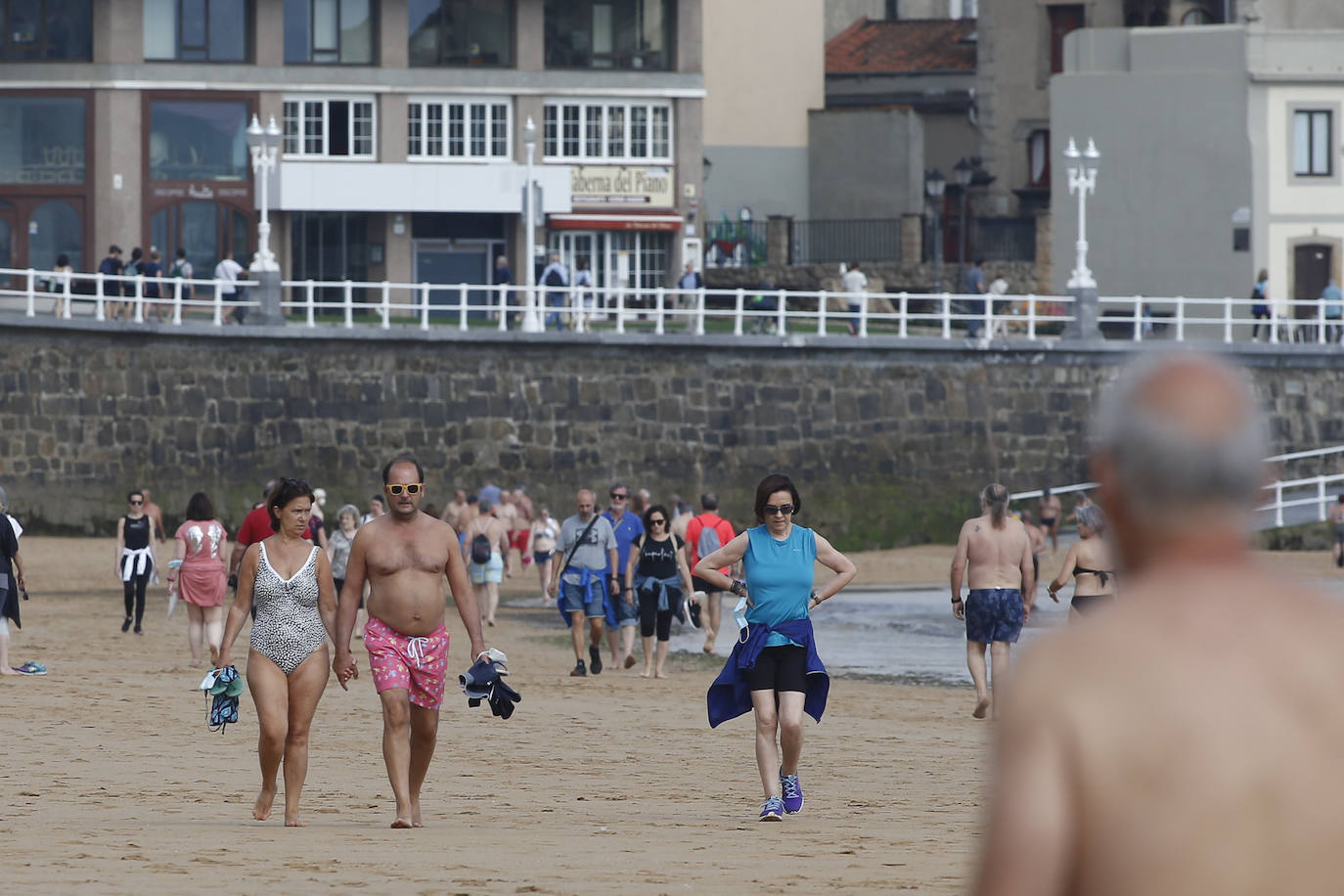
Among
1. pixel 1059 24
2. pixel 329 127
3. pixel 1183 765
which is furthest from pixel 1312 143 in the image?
pixel 1183 765

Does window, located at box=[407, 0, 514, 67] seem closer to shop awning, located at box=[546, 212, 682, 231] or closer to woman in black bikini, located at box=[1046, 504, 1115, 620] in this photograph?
shop awning, located at box=[546, 212, 682, 231]

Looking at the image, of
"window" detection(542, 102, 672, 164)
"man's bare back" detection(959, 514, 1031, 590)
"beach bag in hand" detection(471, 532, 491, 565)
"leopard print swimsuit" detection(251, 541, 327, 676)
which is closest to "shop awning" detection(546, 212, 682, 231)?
"window" detection(542, 102, 672, 164)

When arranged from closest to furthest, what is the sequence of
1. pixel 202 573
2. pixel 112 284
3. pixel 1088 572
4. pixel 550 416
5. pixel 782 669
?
pixel 782 669 → pixel 1088 572 → pixel 202 573 → pixel 550 416 → pixel 112 284

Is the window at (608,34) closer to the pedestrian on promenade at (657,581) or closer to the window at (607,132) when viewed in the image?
the window at (607,132)

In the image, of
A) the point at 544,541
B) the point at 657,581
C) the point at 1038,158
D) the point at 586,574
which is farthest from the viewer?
the point at 1038,158

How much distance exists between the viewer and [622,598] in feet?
55.4

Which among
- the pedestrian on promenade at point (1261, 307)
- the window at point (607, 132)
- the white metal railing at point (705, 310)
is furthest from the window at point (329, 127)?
the pedestrian on promenade at point (1261, 307)

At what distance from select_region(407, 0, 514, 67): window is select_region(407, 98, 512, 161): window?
32.0 inches

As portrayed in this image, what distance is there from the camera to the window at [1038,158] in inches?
1923

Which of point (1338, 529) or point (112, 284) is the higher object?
point (112, 284)

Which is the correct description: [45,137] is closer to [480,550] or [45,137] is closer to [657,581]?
[480,550]

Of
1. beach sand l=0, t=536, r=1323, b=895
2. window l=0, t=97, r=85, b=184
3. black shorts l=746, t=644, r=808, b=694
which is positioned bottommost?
beach sand l=0, t=536, r=1323, b=895

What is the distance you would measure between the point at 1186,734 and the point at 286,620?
665 cm

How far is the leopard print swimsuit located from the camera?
28.3ft
